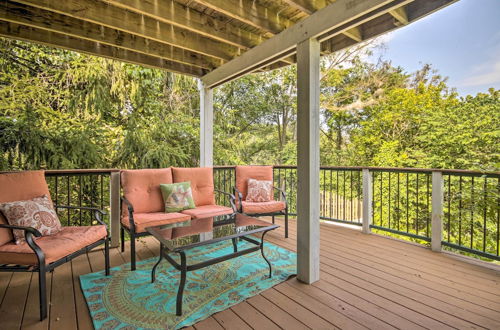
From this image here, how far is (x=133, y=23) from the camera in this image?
2.59 metres

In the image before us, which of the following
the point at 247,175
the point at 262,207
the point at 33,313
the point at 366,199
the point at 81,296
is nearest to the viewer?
the point at 33,313

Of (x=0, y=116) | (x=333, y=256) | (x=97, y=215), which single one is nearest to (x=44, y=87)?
(x=0, y=116)

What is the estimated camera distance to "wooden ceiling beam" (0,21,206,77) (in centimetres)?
267

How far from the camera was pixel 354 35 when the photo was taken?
2561 mm

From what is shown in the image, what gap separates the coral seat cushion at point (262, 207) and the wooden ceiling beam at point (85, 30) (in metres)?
2.09

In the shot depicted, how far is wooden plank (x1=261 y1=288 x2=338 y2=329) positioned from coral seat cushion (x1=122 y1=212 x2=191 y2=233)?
1.29 meters

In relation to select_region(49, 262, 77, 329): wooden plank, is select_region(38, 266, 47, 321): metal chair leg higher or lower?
higher

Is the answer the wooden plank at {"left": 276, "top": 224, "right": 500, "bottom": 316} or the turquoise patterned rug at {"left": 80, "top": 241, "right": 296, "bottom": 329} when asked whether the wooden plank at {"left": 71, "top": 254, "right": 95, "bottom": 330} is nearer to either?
the turquoise patterned rug at {"left": 80, "top": 241, "right": 296, "bottom": 329}

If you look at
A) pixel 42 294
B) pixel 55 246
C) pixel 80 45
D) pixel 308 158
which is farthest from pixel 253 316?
pixel 80 45

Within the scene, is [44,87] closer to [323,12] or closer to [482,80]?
[323,12]

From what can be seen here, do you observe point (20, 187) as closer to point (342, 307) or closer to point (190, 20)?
point (190, 20)

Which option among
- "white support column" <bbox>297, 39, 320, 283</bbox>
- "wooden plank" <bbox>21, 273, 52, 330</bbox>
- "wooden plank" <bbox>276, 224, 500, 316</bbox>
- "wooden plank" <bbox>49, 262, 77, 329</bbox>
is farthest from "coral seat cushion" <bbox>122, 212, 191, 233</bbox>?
"wooden plank" <bbox>276, 224, 500, 316</bbox>

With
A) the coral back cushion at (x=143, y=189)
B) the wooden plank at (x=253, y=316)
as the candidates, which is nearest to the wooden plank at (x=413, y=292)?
the wooden plank at (x=253, y=316)

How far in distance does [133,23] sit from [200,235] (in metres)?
2.26
